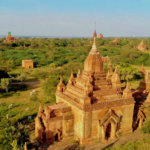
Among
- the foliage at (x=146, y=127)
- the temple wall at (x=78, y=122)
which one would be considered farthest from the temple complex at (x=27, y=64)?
the foliage at (x=146, y=127)

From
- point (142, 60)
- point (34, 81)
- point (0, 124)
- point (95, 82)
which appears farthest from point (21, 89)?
point (142, 60)

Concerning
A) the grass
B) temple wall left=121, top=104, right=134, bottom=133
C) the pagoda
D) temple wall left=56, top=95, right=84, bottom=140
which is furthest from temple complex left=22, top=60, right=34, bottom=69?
temple wall left=121, top=104, right=134, bottom=133

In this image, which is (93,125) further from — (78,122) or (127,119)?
(127,119)

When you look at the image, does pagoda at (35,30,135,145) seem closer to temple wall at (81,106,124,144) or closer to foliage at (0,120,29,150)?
temple wall at (81,106,124,144)

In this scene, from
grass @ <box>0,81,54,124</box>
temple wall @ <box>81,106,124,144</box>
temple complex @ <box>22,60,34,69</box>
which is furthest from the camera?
temple complex @ <box>22,60,34,69</box>

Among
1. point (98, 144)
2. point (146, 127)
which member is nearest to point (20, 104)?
point (98, 144)

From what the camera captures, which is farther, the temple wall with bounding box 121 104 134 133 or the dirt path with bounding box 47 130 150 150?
the temple wall with bounding box 121 104 134 133

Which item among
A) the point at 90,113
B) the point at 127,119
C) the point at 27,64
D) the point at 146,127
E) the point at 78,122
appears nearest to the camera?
the point at 90,113

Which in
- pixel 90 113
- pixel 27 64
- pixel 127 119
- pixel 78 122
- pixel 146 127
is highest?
pixel 27 64

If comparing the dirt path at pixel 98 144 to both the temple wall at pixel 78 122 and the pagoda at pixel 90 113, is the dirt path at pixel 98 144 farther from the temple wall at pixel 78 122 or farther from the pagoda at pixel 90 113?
the temple wall at pixel 78 122

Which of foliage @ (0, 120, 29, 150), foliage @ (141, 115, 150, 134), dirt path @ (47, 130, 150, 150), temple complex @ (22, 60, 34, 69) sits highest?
temple complex @ (22, 60, 34, 69)
